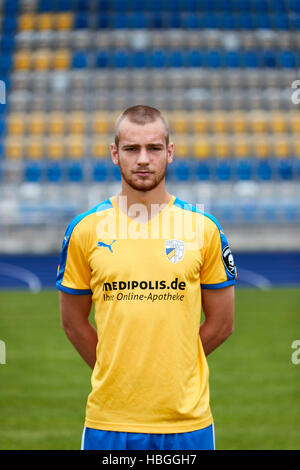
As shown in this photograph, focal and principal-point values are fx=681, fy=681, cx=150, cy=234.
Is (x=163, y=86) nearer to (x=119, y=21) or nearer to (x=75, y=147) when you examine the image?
(x=119, y=21)

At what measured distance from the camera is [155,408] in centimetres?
226

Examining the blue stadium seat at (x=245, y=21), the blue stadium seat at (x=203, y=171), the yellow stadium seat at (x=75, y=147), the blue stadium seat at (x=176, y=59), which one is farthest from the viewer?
the blue stadium seat at (x=245, y=21)

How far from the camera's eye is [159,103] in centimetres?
2441

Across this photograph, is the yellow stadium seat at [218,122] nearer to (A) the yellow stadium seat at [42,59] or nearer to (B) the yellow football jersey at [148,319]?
(A) the yellow stadium seat at [42,59]

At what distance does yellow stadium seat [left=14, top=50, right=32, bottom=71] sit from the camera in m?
24.9

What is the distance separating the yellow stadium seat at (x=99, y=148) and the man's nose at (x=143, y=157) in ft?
69.0

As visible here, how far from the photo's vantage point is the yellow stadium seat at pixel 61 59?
81.9ft

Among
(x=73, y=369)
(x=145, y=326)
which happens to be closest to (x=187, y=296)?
(x=145, y=326)

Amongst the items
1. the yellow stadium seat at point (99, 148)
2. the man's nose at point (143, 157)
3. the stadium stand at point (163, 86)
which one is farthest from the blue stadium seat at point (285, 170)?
the man's nose at point (143, 157)

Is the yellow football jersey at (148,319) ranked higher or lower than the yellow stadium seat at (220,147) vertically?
lower

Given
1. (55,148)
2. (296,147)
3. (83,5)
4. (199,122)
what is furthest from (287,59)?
(55,148)

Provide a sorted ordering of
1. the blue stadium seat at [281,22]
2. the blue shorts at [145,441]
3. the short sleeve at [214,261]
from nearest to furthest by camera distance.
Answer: the blue shorts at [145,441], the short sleeve at [214,261], the blue stadium seat at [281,22]

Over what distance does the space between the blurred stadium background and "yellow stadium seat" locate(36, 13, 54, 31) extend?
4cm

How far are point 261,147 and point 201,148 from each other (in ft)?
7.01
